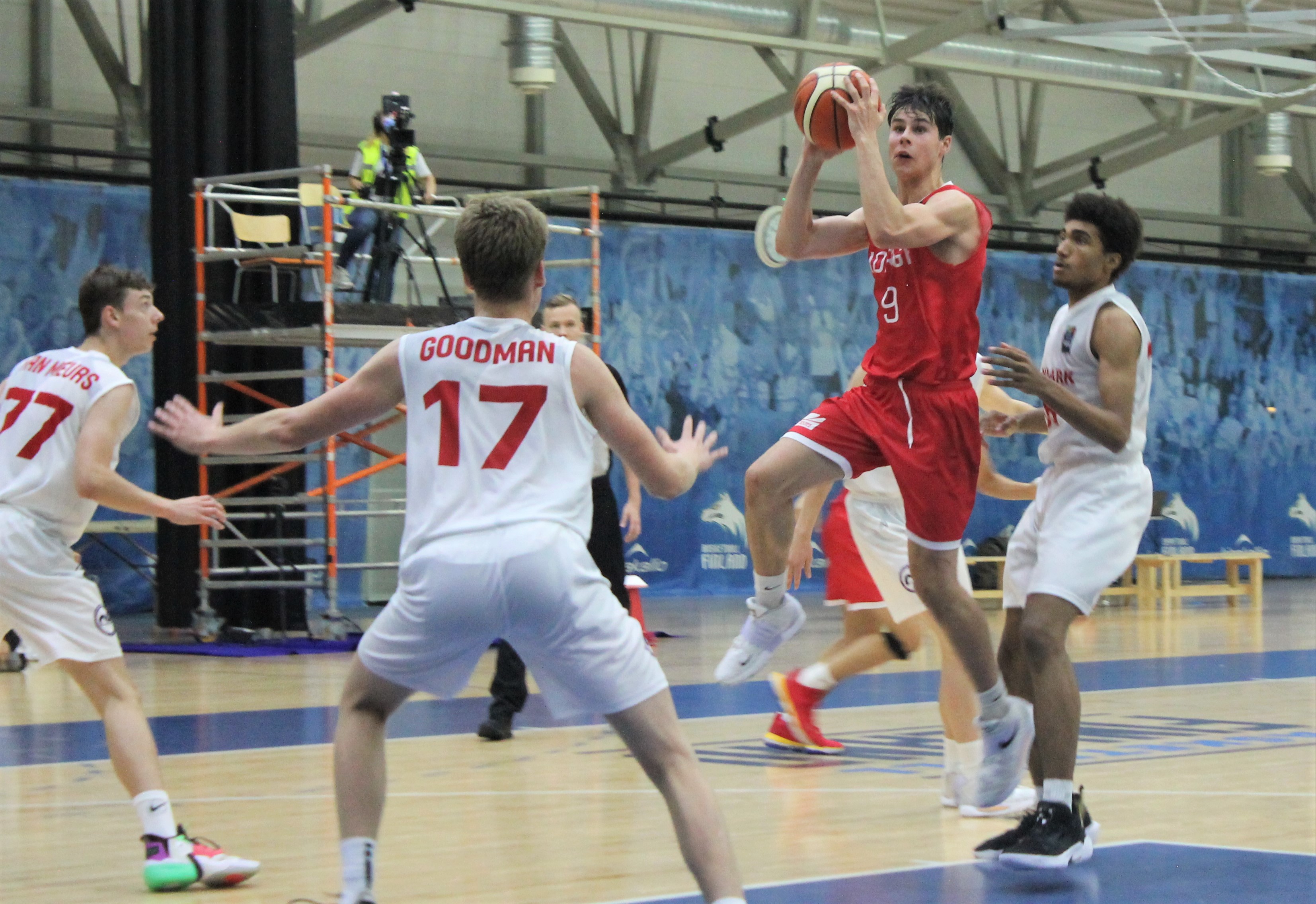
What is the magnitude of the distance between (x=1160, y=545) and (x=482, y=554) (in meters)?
18.5

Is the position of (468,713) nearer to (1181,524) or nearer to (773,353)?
(773,353)

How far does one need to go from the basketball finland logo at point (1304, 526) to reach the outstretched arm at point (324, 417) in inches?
798

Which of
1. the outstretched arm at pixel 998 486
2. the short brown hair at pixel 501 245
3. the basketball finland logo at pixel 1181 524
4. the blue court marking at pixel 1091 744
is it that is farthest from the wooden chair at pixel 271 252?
the basketball finland logo at pixel 1181 524

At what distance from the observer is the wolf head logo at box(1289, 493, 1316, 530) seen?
859 inches

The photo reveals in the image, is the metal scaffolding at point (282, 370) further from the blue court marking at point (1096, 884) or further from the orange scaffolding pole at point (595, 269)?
the blue court marking at point (1096, 884)

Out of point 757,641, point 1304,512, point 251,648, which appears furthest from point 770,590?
point 1304,512

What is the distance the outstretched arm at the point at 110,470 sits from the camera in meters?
4.45

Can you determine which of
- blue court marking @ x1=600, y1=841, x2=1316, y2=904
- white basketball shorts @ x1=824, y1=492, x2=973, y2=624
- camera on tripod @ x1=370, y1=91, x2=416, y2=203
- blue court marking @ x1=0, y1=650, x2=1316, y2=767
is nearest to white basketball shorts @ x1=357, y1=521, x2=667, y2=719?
blue court marking @ x1=600, y1=841, x2=1316, y2=904

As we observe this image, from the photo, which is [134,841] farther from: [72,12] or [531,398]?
[72,12]

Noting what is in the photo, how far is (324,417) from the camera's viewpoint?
355cm

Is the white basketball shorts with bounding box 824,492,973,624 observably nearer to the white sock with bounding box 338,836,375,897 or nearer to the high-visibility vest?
the white sock with bounding box 338,836,375,897

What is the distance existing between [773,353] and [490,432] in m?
15.1

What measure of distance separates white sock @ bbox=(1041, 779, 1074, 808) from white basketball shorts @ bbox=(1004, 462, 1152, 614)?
49 centimetres

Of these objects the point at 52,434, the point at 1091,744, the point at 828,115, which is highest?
the point at 828,115
